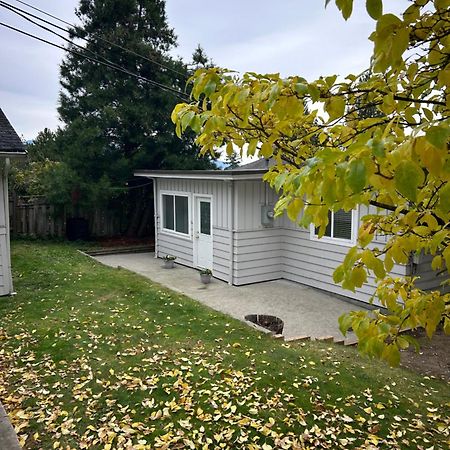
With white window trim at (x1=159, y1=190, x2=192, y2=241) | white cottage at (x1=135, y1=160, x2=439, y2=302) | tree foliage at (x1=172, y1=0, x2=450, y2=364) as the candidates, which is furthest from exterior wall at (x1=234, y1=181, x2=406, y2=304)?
tree foliage at (x1=172, y1=0, x2=450, y2=364)

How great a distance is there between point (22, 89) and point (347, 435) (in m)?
14.9

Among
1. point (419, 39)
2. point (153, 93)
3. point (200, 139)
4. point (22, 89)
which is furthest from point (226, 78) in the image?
point (22, 89)

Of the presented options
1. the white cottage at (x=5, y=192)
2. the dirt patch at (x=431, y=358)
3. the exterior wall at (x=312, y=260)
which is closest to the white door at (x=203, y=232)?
the exterior wall at (x=312, y=260)

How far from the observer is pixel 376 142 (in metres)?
1.07

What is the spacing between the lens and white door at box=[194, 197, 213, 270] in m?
9.97

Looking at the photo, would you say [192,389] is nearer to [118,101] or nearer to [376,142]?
[376,142]

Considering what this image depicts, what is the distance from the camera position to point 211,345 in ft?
17.3

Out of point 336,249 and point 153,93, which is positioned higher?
point 153,93

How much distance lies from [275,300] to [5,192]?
5482mm

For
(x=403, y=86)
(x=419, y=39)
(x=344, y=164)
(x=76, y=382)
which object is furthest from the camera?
(x=76, y=382)

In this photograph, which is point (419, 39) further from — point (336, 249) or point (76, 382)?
point (336, 249)

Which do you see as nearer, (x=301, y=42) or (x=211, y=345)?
(x=211, y=345)

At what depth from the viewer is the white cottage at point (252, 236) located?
8289mm

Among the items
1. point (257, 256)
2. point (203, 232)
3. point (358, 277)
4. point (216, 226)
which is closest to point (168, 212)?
point (203, 232)
